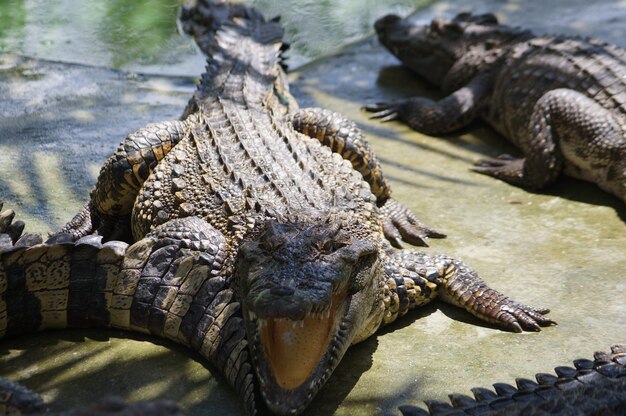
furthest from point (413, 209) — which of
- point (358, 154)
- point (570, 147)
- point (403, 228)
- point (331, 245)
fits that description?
point (331, 245)

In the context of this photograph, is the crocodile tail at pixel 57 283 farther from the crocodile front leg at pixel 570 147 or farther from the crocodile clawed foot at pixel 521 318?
the crocodile front leg at pixel 570 147

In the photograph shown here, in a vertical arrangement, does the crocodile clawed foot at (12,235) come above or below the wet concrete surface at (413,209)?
above

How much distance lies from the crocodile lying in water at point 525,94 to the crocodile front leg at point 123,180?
7.77 ft

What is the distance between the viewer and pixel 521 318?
4008 millimetres

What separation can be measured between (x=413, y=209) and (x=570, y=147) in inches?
47.4

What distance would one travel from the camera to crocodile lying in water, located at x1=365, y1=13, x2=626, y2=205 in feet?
18.4

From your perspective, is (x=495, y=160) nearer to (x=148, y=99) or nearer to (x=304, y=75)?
(x=304, y=75)


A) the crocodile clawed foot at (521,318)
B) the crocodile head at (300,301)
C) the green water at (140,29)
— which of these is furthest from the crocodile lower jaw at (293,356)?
the green water at (140,29)

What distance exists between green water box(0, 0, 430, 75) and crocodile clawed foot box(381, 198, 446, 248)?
2.99 m

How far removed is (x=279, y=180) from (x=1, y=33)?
5.03m

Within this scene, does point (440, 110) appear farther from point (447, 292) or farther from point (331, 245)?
point (331, 245)

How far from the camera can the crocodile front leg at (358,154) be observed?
502cm

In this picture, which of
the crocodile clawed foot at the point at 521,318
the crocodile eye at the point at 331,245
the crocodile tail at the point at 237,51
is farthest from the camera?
the crocodile tail at the point at 237,51

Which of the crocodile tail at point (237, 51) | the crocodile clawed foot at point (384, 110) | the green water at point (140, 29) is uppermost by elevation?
the crocodile tail at point (237, 51)
